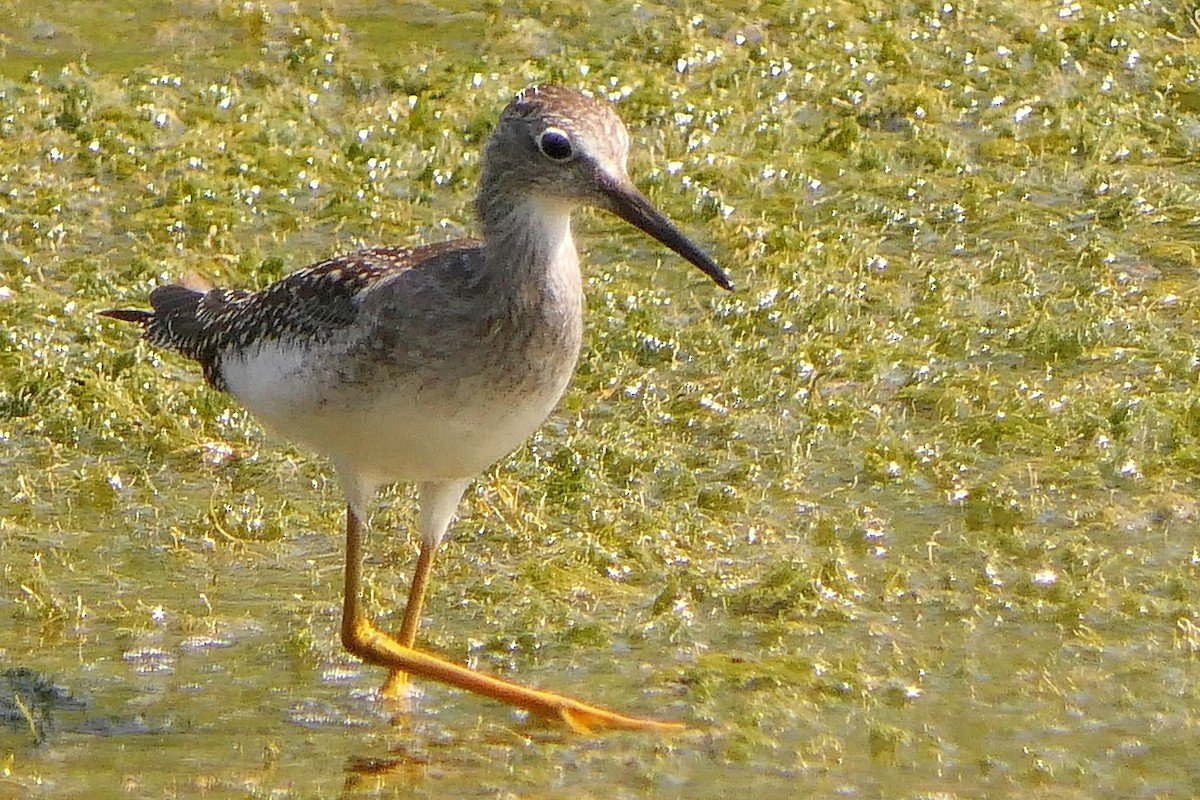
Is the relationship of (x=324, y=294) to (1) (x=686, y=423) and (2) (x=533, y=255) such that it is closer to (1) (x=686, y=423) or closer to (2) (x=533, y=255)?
(2) (x=533, y=255)

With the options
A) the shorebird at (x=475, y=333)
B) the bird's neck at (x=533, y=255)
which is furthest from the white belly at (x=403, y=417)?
the bird's neck at (x=533, y=255)

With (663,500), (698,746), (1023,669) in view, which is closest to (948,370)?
(663,500)

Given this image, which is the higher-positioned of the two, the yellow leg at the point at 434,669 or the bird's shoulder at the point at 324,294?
the bird's shoulder at the point at 324,294

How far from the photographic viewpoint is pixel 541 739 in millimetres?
6066

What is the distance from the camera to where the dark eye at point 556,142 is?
229 inches

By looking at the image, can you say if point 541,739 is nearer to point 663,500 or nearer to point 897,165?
point 663,500

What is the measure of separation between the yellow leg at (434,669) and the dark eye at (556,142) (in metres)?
1.33

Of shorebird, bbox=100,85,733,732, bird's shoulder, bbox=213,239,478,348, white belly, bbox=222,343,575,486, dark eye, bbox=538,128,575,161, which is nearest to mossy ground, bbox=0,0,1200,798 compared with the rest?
shorebird, bbox=100,85,733,732

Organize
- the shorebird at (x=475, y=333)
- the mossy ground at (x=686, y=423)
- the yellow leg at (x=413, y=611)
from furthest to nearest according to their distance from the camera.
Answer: the yellow leg at (x=413, y=611) < the mossy ground at (x=686, y=423) < the shorebird at (x=475, y=333)

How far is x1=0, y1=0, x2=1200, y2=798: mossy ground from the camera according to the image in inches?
238

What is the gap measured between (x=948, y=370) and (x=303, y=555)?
2545 millimetres

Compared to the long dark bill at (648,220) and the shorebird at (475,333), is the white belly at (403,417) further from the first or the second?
the long dark bill at (648,220)

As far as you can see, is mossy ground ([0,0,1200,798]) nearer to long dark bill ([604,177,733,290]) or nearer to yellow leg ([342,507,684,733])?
yellow leg ([342,507,684,733])

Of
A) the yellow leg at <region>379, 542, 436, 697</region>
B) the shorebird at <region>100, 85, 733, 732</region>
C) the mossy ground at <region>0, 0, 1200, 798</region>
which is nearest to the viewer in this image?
the shorebird at <region>100, 85, 733, 732</region>
